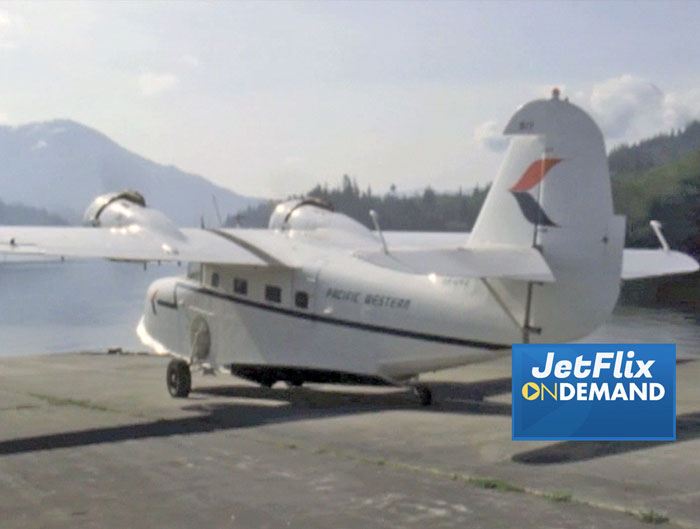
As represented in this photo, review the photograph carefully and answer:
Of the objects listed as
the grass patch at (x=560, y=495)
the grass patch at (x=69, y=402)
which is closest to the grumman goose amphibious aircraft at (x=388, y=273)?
the grass patch at (x=69, y=402)

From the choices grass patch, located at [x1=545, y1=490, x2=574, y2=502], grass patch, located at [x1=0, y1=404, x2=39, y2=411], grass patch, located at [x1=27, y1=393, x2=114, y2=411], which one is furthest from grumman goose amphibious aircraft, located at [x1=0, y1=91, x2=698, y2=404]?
grass patch, located at [x1=545, y1=490, x2=574, y2=502]

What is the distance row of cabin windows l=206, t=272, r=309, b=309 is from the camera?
18.4m

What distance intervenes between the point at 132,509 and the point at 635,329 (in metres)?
24.6

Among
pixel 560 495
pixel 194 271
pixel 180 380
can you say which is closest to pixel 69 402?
pixel 180 380

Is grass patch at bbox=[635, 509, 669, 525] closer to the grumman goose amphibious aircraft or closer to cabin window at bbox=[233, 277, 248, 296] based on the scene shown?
the grumman goose amphibious aircraft

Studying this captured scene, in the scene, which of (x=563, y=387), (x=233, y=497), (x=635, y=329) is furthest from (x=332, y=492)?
(x=635, y=329)

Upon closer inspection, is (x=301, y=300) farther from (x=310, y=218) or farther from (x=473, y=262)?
(x=473, y=262)

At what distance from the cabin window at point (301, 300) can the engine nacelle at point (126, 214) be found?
7.85 feet

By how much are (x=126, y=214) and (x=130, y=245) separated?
Result: 5.06ft

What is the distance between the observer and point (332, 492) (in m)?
10.9

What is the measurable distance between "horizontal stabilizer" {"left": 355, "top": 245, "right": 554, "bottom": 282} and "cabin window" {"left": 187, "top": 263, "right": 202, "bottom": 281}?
6994 mm

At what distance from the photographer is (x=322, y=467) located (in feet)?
40.3

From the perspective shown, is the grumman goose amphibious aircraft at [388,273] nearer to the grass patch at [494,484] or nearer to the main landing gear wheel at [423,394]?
the main landing gear wheel at [423,394]

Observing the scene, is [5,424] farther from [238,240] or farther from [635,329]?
[635,329]
